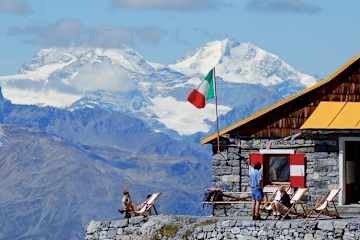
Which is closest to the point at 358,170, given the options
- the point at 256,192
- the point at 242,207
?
the point at 242,207

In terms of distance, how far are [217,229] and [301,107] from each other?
11119mm

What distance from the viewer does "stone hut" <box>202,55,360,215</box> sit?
168 feet

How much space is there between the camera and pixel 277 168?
5512 cm

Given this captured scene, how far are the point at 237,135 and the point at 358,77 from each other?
5.34m

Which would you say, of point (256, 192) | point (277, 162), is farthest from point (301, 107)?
point (256, 192)

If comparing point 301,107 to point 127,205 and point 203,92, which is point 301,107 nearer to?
point 203,92

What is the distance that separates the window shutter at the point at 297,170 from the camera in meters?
52.8

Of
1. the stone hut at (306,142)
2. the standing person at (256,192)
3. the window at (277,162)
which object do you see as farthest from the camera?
the window at (277,162)

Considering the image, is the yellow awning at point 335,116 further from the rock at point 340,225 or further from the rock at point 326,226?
the rock at point 340,225

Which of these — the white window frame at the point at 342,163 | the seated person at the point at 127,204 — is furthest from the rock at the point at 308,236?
the white window frame at the point at 342,163

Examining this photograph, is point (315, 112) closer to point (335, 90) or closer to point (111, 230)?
point (335, 90)

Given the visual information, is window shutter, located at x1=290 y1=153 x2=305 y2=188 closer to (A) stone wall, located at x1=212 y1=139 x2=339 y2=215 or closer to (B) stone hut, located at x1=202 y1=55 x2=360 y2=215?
(B) stone hut, located at x1=202 y1=55 x2=360 y2=215

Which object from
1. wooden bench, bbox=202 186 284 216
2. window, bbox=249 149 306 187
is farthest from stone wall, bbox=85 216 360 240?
window, bbox=249 149 306 187

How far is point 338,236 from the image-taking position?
4103 centimetres
